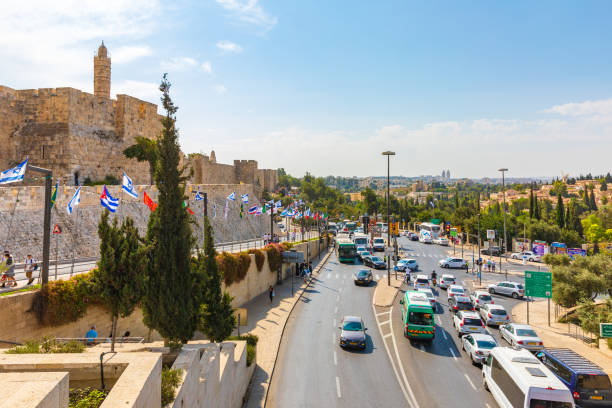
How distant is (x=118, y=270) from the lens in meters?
10.6

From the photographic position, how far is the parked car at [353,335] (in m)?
18.3

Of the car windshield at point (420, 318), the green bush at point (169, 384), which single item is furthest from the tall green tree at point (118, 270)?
the car windshield at point (420, 318)

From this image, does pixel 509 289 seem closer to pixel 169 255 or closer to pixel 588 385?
pixel 588 385

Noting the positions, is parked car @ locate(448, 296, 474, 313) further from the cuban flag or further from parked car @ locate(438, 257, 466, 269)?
the cuban flag

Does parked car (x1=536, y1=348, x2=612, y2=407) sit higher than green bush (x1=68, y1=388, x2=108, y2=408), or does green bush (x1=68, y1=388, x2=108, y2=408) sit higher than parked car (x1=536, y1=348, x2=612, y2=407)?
green bush (x1=68, y1=388, x2=108, y2=408)

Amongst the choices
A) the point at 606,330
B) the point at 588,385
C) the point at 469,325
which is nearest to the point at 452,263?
the point at 469,325

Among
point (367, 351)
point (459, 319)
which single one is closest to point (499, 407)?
point (367, 351)

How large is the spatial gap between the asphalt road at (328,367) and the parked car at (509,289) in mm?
12666

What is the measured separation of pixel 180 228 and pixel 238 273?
13569 mm

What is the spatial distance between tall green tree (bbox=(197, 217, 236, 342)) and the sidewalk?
15483mm

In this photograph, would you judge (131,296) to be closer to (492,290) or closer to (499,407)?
(499,407)

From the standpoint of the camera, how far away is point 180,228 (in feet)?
39.5

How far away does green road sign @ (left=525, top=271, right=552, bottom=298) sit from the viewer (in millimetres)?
23406

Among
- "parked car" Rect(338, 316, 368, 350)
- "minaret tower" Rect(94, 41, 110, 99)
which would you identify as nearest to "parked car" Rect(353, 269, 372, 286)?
"parked car" Rect(338, 316, 368, 350)
